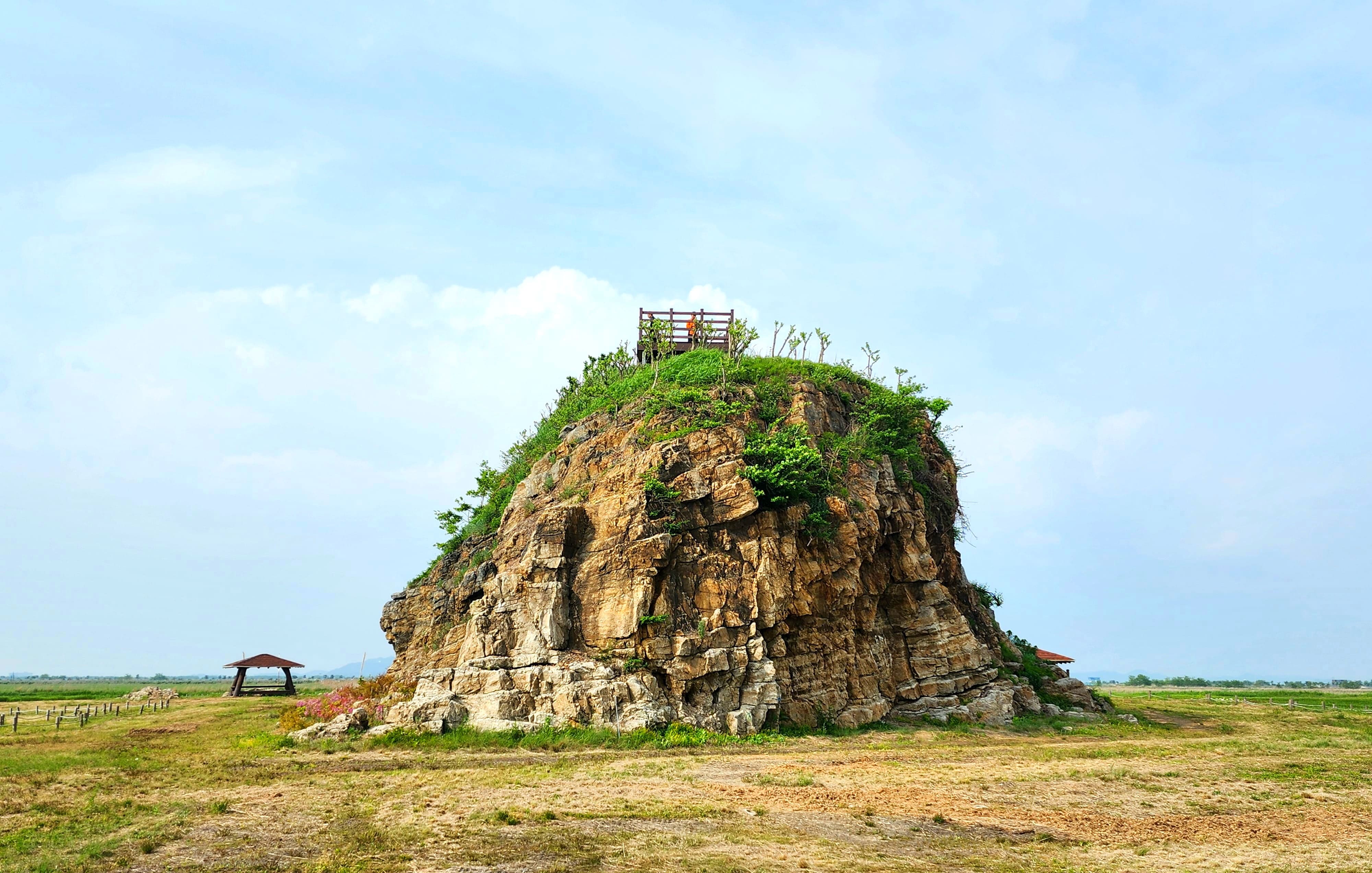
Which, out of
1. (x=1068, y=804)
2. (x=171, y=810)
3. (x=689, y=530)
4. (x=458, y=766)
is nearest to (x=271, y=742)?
(x=458, y=766)

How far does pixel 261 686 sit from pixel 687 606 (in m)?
39.1

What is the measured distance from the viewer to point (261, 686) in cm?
5416

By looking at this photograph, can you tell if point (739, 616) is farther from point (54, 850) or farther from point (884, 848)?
point (54, 850)

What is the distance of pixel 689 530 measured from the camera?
2966 centimetres

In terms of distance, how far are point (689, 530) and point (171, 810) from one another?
17471 millimetres

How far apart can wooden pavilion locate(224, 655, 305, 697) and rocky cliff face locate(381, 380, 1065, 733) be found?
56.5 ft

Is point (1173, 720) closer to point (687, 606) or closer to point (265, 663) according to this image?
point (687, 606)

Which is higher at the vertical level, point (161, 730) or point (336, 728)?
point (336, 728)

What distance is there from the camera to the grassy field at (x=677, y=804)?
13.1 m

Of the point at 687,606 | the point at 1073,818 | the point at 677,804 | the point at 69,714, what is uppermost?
the point at 687,606

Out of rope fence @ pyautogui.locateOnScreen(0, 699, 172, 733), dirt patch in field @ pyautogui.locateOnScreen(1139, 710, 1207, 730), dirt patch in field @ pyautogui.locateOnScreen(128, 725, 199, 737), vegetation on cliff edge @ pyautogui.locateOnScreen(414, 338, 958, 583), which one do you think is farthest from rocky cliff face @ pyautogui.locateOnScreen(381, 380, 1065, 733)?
rope fence @ pyautogui.locateOnScreen(0, 699, 172, 733)

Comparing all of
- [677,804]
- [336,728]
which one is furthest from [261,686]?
[677,804]

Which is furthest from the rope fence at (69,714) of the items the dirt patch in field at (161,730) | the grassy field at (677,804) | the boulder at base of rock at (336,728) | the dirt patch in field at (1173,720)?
the dirt patch in field at (1173,720)

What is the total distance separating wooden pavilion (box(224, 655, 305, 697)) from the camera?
47.2 meters
